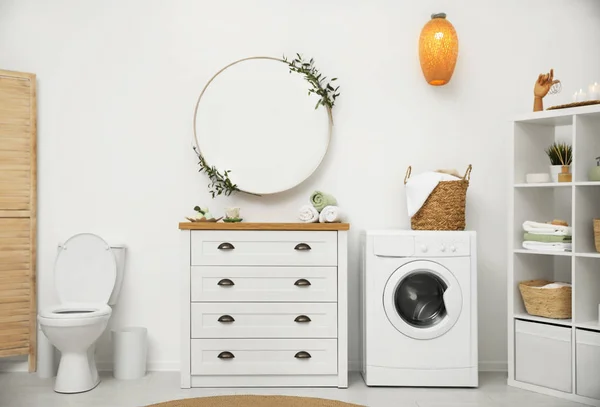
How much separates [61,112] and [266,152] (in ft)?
4.42

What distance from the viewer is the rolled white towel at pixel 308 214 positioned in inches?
137

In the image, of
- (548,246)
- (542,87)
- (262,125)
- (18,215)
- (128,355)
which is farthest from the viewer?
(262,125)

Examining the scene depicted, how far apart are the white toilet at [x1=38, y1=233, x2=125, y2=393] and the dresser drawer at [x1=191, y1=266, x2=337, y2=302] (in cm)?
64

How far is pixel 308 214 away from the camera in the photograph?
3.47 meters

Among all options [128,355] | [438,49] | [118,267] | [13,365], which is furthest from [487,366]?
[13,365]

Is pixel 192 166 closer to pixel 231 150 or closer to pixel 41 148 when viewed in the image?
pixel 231 150

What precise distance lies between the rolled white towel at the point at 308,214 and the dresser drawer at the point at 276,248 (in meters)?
0.10

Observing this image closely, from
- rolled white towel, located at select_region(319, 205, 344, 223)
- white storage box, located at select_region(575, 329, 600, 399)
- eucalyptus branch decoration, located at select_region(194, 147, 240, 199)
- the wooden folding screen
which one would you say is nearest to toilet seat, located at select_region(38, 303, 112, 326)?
the wooden folding screen

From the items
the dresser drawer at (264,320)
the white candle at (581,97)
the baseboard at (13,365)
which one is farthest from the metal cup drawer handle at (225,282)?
the white candle at (581,97)

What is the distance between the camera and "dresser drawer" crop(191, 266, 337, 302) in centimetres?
338

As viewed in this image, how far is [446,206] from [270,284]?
1.13 metres

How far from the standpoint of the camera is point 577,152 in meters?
3.21

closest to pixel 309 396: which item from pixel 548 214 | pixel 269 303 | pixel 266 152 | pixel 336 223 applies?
pixel 269 303

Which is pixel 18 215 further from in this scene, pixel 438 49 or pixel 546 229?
pixel 546 229
